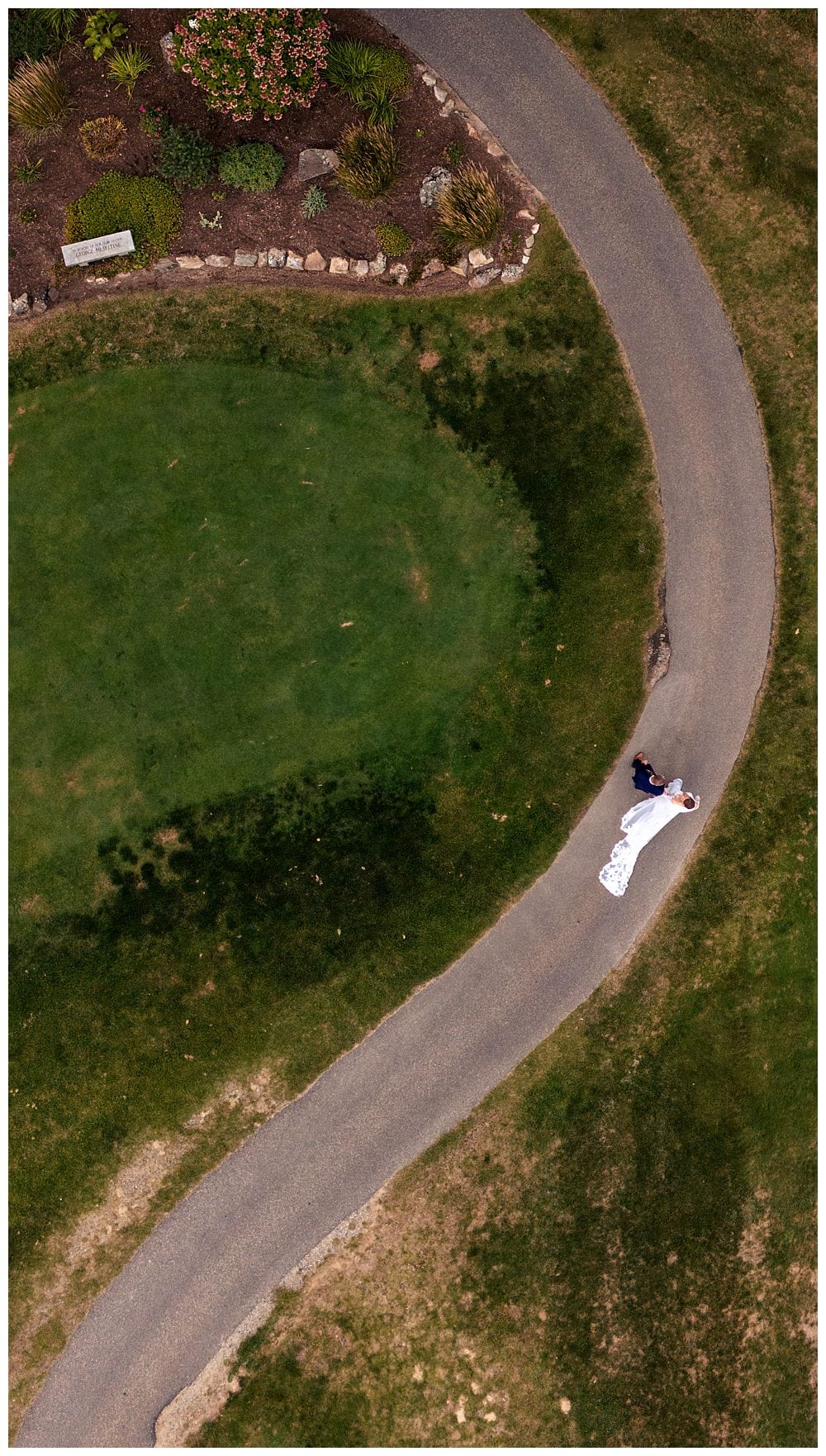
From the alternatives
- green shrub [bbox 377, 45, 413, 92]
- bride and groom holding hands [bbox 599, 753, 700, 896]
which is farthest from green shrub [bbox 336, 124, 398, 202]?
bride and groom holding hands [bbox 599, 753, 700, 896]

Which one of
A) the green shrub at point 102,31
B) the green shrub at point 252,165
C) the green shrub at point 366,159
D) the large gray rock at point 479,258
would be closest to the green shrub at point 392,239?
the green shrub at point 366,159

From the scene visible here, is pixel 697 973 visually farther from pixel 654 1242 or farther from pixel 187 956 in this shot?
pixel 187 956

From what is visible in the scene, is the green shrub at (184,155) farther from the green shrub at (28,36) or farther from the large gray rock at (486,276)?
the large gray rock at (486,276)

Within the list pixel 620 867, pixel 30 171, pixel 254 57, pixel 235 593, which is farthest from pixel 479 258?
pixel 620 867

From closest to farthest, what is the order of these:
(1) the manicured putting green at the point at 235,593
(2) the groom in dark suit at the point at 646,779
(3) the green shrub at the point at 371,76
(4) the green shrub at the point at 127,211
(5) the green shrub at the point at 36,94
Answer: (5) the green shrub at the point at 36,94, (3) the green shrub at the point at 371,76, (2) the groom in dark suit at the point at 646,779, (4) the green shrub at the point at 127,211, (1) the manicured putting green at the point at 235,593

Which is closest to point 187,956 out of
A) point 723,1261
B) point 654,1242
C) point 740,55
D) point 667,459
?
point 654,1242

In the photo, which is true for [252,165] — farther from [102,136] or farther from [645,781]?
[645,781]
